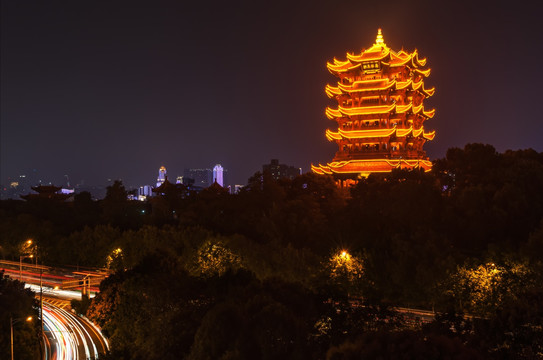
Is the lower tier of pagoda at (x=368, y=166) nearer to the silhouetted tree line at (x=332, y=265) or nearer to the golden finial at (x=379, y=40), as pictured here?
the silhouetted tree line at (x=332, y=265)

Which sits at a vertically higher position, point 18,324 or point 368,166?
point 368,166

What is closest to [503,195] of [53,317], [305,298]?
[305,298]

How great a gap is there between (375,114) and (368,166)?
5238 mm

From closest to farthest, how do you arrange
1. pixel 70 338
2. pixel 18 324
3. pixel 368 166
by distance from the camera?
pixel 18 324 < pixel 70 338 < pixel 368 166

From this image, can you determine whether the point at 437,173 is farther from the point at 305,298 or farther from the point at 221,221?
the point at 305,298

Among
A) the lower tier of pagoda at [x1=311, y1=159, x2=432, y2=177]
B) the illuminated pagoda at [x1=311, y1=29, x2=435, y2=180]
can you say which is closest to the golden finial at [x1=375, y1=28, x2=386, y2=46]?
the illuminated pagoda at [x1=311, y1=29, x2=435, y2=180]

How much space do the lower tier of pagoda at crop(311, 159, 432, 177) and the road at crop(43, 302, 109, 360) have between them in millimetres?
26328

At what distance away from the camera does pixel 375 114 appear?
45.7m

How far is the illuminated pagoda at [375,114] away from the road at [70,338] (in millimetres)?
26823

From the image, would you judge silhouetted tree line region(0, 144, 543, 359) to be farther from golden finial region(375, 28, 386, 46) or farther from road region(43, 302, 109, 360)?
golden finial region(375, 28, 386, 46)

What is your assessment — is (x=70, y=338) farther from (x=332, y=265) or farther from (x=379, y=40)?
(x=379, y=40)

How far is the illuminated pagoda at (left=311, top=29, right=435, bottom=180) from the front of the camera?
146 ft

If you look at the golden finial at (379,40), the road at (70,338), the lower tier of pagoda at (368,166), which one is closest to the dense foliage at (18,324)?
the road at (70,338)

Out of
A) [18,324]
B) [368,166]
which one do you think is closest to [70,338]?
[18,324]
